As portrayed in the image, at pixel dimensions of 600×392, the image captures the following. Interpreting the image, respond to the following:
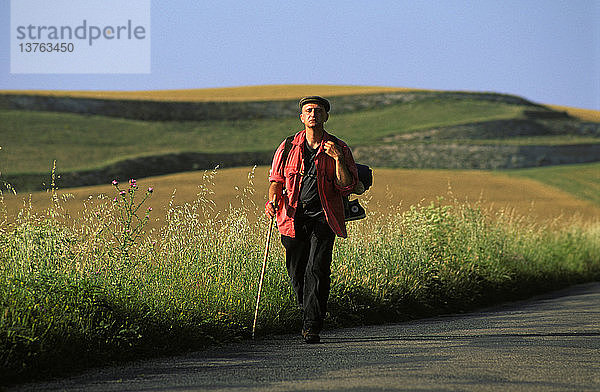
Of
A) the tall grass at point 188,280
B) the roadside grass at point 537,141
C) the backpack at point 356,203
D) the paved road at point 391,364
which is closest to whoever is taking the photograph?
the paved road at point 391,364

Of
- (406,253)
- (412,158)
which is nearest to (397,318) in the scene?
(406,253)

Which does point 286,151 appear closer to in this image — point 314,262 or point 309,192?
point 309,192

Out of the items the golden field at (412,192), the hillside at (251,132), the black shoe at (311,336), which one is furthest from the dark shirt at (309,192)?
the hillside at (251,132)

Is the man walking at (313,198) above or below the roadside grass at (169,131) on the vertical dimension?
below

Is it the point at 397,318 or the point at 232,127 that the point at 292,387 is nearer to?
the point at 397,318

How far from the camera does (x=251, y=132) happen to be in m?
77.0

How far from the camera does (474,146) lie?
60.2m

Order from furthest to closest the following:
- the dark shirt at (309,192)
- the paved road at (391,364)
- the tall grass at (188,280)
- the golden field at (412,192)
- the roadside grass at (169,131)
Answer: the roadside grass at (169,131) → the golden field at (412,192) → the dark shirt at (309,192) → the tall grass at (188,280) → the paved road at (391,364)

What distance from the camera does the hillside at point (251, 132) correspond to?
5741cm

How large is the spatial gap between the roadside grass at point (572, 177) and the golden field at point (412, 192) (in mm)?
982

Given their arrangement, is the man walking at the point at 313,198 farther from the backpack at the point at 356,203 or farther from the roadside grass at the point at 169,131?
the roadside grass at the point at 169,131

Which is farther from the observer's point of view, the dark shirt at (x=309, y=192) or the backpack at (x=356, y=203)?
the backpack at (x=356, y=203)

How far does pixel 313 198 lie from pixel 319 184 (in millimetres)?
161

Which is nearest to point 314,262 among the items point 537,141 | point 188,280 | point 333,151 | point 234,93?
point 333,151
